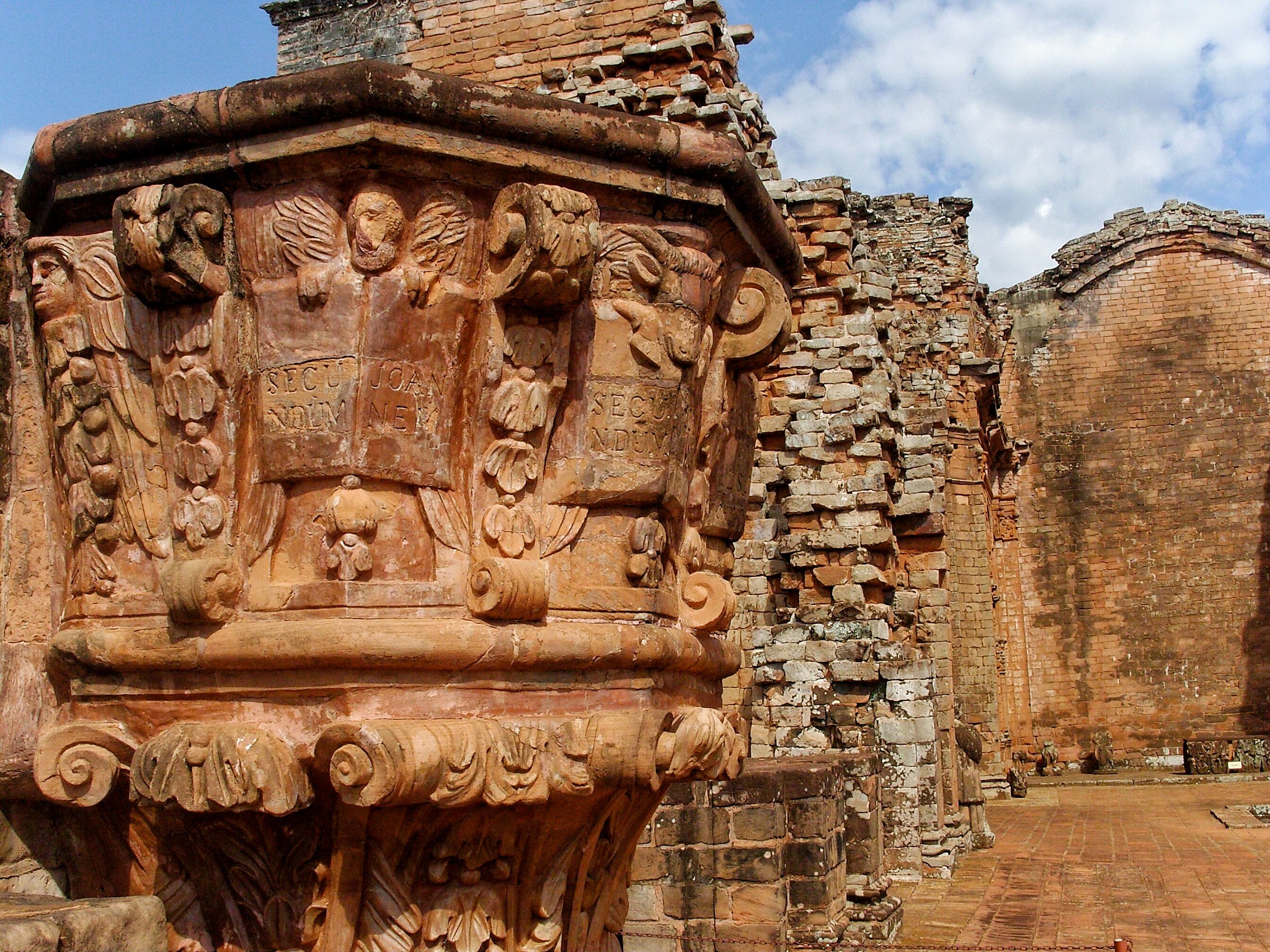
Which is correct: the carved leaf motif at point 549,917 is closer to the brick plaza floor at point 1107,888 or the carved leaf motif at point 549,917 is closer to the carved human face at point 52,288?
the carved human face at point 52,288

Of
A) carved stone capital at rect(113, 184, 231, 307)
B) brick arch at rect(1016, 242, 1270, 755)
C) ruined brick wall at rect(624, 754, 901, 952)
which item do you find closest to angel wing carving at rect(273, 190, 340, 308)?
carved stone capital at rect(113, 184, 231, 307)

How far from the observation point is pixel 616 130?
11.0 feet

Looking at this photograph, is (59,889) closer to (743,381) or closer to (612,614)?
(612,614)

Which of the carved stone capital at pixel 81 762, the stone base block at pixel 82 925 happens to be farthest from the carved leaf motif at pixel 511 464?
the stone base block at pixel 82 925

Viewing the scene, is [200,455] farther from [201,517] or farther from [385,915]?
[385,915]

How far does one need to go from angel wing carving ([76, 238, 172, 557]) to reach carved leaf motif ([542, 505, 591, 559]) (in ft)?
3.11

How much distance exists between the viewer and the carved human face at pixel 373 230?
312cm

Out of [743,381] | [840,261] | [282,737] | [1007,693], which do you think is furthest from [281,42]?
[1007,693]

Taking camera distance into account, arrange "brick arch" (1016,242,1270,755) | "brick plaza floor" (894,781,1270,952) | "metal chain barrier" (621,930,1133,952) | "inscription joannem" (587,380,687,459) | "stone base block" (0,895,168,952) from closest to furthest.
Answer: "stone base block" (0,895,168,952), "inscription joannem" (587,380,687,459), "metal chain barrier" (621,930,1133,952), "brick plaza floor" (894,781,1270,952), "brick arch" (1016,242,1270,755)

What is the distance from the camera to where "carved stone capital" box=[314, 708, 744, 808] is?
286cm

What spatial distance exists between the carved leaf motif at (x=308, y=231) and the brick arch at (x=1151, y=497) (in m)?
24.7

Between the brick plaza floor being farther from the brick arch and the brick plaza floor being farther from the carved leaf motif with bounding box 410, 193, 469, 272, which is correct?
the brick arch

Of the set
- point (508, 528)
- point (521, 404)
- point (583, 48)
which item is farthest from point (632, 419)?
point (583, 48)

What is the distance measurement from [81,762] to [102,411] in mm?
872
